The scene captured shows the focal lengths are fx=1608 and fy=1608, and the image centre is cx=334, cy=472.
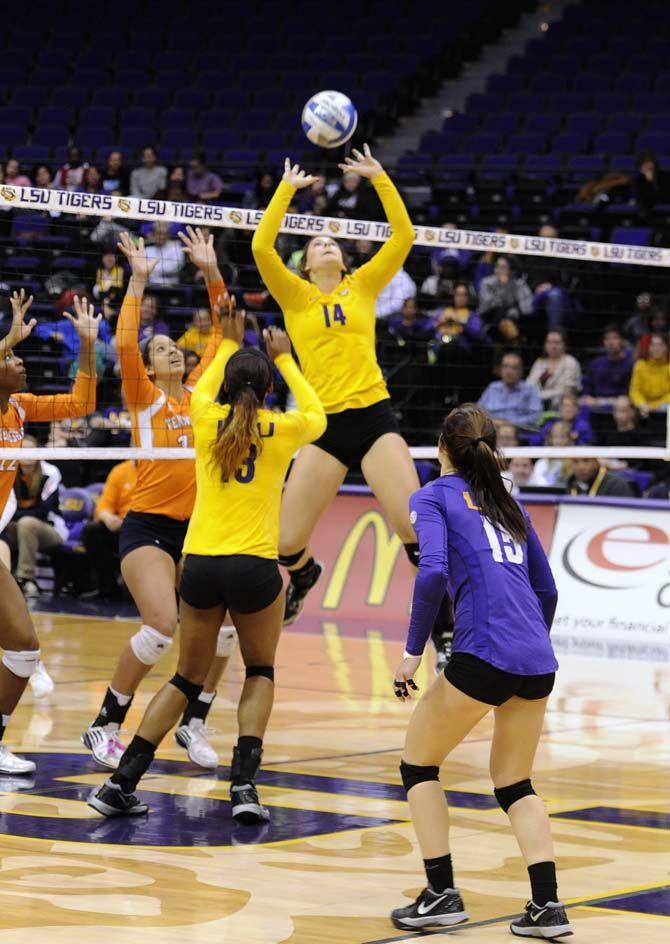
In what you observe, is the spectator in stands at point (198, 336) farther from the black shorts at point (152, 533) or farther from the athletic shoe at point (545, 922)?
the athletic shoe at point (545, 922)

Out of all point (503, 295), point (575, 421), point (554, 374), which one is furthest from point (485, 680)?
point (503, 295)

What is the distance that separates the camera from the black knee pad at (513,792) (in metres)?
5.16

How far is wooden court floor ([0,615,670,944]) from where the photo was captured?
16.8 ft

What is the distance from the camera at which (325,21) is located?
81.3 ft

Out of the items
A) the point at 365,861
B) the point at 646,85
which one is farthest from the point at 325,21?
the point at 365,861

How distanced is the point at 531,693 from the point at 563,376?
10.4 metres

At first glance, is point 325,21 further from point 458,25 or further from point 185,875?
point 185,875

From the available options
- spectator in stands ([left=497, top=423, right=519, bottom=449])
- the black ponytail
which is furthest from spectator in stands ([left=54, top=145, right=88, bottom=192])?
the black ponytail

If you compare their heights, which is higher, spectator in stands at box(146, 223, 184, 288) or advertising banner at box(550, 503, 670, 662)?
spectator in stands at box(146, 223, 184, 288)

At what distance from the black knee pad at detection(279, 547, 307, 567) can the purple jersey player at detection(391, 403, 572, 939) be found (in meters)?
3.59

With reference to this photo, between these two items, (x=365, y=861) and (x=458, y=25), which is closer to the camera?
Answer: (x=365, y=861)

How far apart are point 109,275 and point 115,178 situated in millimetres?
4517

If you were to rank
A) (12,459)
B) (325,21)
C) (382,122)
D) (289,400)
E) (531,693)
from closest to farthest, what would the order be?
(531,693), (12,459), (289,400), (382,122), (325,21)

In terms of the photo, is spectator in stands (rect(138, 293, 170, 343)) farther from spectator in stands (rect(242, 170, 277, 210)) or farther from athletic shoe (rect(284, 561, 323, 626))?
athletic shoe (rect(284, 561, 323, 626))
